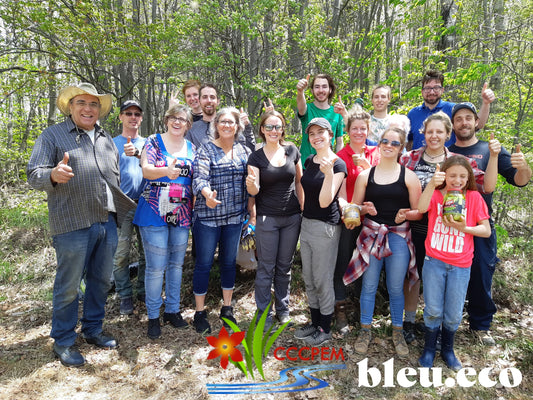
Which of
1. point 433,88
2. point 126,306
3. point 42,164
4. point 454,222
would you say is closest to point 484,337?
point 454,222

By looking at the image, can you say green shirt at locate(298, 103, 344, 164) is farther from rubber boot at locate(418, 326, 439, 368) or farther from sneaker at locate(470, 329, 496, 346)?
sneaker at locate(470, 329, 496, 346)

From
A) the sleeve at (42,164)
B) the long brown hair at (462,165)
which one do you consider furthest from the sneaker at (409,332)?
the sleeve at (42,164)

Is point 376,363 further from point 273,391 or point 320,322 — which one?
point 273,391

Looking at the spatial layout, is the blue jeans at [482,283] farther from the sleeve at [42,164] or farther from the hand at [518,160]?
the sleeve at [42,164]

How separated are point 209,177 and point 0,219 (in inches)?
273

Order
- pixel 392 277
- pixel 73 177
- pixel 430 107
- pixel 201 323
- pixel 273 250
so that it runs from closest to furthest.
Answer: pixel 73 177 → pixel 392 277 → pixel 273 250 → pixel 201 323 → pixel 430 107

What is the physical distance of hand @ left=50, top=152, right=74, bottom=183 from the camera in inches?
105

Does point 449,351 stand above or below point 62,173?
below

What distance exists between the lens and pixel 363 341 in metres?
3.34

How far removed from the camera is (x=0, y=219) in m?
7.45

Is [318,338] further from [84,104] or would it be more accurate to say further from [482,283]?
[84,104]

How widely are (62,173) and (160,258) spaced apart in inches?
48.5

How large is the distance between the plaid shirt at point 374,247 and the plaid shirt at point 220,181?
1303 millimetres

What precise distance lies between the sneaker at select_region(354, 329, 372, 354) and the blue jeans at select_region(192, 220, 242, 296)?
1.50 meters
